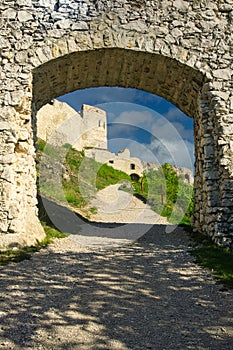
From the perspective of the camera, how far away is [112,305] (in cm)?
368

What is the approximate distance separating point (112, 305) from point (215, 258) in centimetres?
280

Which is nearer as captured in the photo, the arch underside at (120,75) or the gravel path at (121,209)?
the arch underside at (120,75)

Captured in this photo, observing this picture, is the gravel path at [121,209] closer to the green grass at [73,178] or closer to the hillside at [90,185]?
the hillside at [90,185]

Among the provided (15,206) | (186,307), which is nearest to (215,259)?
(186,307)

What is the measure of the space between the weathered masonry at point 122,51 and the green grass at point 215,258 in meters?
0.37

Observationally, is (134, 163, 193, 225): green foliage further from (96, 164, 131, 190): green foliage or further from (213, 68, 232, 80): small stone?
(213, 68, 232, 80): small stone

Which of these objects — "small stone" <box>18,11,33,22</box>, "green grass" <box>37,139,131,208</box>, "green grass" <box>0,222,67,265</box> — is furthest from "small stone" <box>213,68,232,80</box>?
"green grass" <box>37,139,131,208</box>

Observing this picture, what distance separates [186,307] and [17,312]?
5.38ft

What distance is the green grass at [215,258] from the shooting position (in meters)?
4.78

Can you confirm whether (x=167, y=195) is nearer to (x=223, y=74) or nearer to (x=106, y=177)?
(x=106, y=177)

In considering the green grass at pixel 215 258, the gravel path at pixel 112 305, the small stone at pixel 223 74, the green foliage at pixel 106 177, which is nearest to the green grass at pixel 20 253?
the gravel path at pixel 112 305

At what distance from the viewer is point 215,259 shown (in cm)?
585

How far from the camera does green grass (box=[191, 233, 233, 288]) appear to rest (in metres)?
4.78

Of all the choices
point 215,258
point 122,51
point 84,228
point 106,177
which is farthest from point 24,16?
point 106,177
